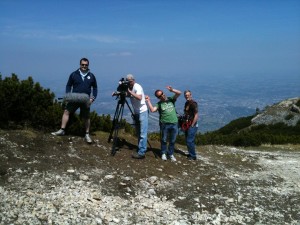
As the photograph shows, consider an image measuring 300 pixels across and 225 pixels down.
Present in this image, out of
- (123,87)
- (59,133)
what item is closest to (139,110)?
(123,87)

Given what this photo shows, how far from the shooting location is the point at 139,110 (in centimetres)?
→ 1164

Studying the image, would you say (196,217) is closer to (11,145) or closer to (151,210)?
(151,210)

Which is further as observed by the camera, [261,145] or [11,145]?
[261,145]

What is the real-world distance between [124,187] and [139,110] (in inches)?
123

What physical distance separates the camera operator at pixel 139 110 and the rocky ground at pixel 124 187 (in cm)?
54

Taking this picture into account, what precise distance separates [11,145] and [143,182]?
15.4ft

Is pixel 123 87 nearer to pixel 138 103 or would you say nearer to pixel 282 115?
pixel 138 103

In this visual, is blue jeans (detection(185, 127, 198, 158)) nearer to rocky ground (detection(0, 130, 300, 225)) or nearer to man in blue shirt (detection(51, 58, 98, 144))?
rocky ground (detection(0, 130, 300, 225))

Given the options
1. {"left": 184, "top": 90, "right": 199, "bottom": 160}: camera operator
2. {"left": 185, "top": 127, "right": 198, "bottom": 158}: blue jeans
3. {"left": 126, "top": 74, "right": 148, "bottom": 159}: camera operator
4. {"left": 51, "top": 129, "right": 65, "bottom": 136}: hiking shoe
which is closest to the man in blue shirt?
{"left": 51, "top": 129, "right": 65, "bottom": 136}: hiking shoe

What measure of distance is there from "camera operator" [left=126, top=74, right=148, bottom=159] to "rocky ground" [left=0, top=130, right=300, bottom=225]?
1.76 ft

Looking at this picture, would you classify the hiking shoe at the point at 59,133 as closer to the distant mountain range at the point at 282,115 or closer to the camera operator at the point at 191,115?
the camera operator at the point at 191,115

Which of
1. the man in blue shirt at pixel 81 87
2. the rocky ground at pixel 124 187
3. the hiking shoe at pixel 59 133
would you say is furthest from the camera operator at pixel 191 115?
the hiking shoe at pixel 59 133

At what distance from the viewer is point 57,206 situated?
7.88 m

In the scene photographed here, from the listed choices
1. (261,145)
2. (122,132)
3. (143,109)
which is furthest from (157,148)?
(261,145)
